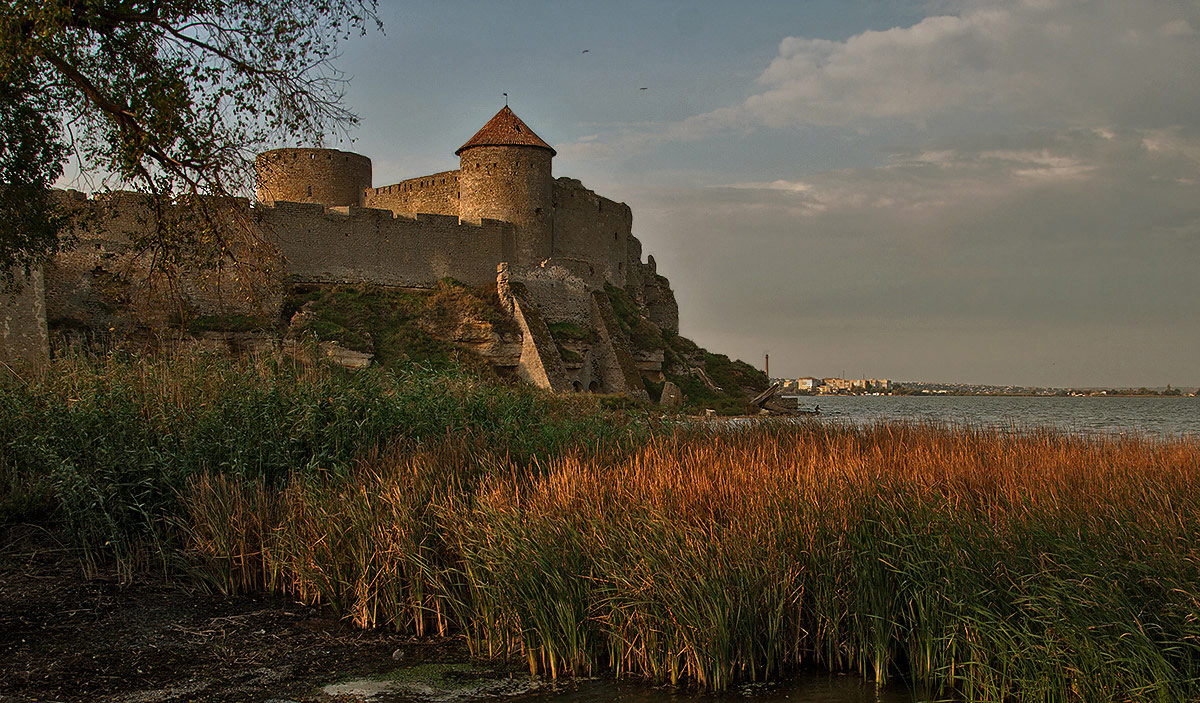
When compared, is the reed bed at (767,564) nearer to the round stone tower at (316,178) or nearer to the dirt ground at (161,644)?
the dirt ground at (161,644)

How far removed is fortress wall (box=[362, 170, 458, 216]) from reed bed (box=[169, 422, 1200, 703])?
25.8m

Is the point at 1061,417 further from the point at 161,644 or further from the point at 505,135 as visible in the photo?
the point at 161,644

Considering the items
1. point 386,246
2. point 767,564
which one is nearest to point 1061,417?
point 386,246

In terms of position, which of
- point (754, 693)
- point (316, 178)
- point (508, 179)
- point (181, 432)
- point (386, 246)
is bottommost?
point (754, 693)

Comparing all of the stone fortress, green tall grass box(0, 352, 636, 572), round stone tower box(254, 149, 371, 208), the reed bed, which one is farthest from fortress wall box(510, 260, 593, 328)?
the reed bed

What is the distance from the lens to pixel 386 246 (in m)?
28.9

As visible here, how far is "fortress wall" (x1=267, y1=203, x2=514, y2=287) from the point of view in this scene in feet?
89.4

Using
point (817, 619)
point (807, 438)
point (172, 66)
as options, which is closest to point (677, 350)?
point (807, 438)

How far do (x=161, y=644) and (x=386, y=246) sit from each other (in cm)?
2415

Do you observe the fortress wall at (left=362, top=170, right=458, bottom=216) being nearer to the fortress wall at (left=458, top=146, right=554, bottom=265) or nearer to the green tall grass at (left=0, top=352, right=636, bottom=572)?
the fortress wall at (left=458, top=146, right=554, bottom=265)

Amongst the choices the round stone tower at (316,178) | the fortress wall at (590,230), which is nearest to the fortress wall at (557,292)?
the fortress wall at (590,230)

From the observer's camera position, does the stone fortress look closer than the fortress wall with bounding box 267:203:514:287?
No

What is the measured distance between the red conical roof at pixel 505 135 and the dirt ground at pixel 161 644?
25.7 metres

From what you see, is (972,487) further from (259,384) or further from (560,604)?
(259,384)
